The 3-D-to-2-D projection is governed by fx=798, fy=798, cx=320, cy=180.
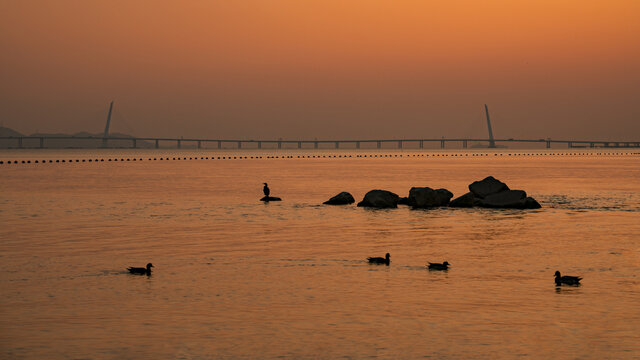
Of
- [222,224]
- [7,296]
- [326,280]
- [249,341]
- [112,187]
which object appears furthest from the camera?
[112,187]

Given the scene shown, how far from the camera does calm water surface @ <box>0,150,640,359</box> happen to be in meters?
14.9

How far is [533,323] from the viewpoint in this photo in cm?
1656

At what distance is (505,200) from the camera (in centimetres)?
4562

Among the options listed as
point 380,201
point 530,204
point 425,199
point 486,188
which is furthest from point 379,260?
point 486,188

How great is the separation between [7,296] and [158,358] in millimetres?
6966

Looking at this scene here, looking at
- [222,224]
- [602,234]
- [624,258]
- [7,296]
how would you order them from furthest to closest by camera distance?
1. [222,224]
2. [602,234]
3. [624,258]
4. [7,296]

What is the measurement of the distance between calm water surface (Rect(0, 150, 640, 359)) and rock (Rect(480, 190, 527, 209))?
5063mm

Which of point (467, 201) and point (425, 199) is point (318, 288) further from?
point (467, 201)

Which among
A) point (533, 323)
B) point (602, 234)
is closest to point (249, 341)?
point (533, 323)

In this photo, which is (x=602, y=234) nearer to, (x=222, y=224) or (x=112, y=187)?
(x=222, y=224)

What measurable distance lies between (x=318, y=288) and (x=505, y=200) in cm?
2749

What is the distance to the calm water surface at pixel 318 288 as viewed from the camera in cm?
1495

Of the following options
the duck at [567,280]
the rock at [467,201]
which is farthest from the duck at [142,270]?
the rock at [467,201]

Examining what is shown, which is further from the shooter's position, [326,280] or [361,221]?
[361,221]
